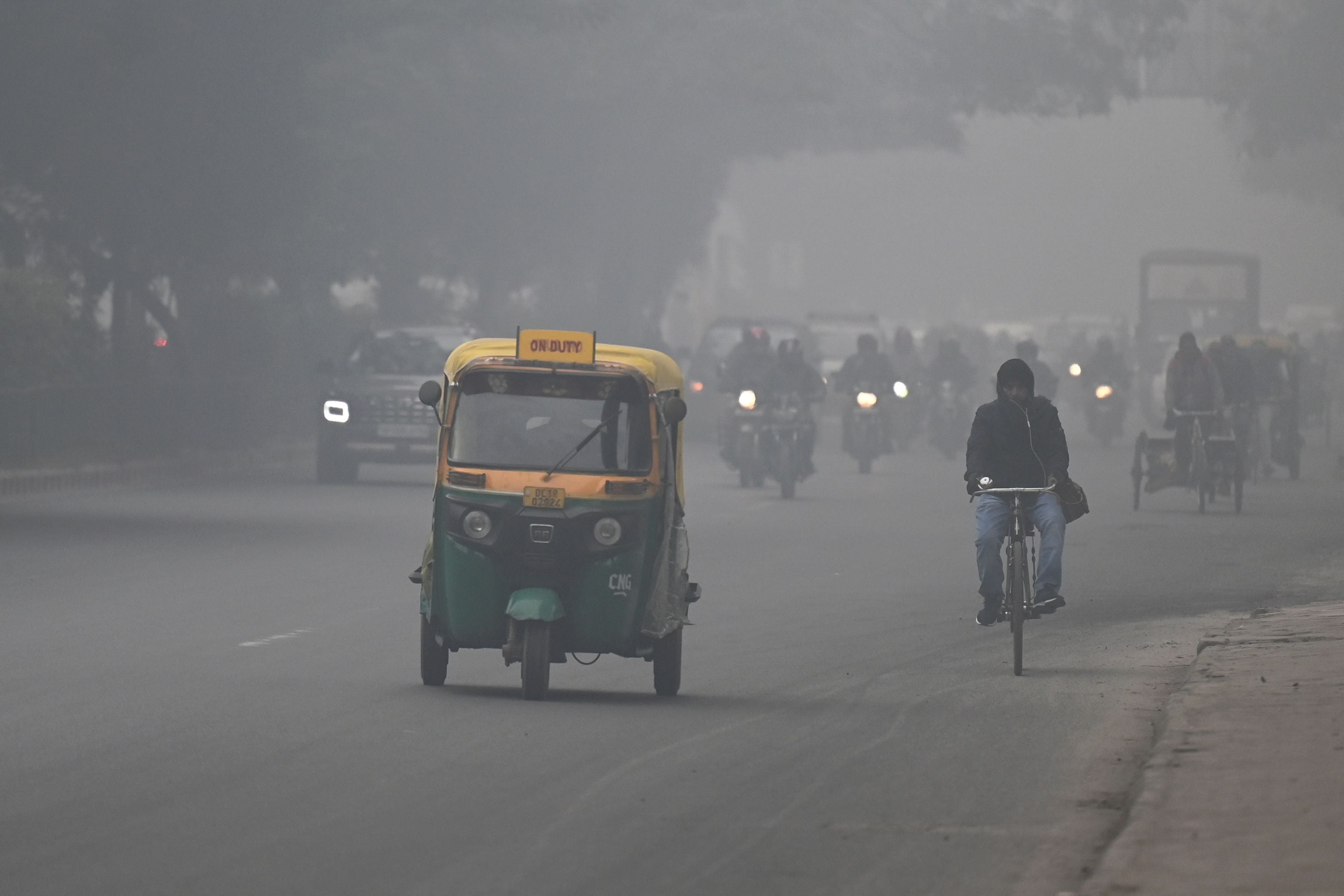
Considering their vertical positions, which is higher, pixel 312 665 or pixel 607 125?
pixel 607 125

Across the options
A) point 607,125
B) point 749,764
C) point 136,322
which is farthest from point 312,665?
point 607,125

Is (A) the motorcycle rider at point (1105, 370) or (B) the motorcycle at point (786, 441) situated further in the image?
(A) the motorcycle rider at point (1105, 370)

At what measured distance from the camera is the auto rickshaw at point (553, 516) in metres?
11.3

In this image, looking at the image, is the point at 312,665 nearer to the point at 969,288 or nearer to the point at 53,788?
the point at 53,788

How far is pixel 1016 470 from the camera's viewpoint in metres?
13.1

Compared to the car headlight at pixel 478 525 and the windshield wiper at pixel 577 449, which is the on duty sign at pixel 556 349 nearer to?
the windshield wiper at pixel 577 449

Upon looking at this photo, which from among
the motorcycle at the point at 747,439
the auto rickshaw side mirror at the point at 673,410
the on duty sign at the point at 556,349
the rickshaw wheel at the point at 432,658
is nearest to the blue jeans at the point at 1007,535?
the auto rickshaw side mirror at the point at 673,410

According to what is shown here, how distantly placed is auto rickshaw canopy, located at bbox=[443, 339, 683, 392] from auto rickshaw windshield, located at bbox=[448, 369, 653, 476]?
0.09 metres

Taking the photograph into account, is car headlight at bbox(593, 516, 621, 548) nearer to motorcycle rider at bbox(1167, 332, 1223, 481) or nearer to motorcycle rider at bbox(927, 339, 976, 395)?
motorcycle rider at bbox(1167, 332, 1223, 481)

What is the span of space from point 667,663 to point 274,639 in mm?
3031

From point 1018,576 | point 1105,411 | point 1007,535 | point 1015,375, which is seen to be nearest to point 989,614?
point 1007,535

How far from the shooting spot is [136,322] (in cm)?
3819

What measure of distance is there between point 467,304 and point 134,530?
102 feet

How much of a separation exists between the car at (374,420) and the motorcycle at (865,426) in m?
6.03
